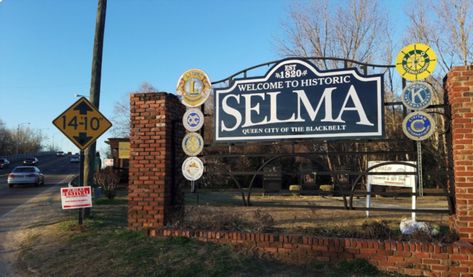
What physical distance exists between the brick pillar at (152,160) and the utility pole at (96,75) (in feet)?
14.8

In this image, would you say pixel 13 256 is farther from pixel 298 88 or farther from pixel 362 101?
pixel 362 101

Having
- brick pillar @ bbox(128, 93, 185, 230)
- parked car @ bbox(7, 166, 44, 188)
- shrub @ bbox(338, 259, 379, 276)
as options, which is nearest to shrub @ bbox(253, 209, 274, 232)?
shrub @ bbox(338, 259, 379, 276)

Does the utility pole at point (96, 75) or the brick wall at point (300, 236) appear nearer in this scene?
the brick wall at point (300, 236)

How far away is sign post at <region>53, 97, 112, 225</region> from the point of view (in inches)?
338

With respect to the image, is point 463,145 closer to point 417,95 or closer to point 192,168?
point 417,95

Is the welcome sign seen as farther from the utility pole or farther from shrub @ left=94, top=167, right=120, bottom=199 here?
shrub @ left=94, top=167, right=120, bottom=199

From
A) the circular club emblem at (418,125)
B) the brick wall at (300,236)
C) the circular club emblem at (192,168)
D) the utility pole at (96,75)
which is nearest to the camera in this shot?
the brick wall at (300,236)

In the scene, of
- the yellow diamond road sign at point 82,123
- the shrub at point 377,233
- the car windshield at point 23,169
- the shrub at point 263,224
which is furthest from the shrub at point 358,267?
the car windshield at point 23,169

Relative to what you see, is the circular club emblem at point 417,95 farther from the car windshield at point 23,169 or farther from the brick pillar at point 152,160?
the car windshield at point 23,169

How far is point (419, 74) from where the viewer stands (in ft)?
19.2

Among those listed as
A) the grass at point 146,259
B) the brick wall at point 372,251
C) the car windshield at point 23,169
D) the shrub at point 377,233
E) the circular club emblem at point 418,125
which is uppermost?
the circular club emblem at point 418,125

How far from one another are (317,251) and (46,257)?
444cm

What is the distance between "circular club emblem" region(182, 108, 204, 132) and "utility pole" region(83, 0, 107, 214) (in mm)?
5159

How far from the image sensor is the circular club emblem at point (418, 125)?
5.77 metres
